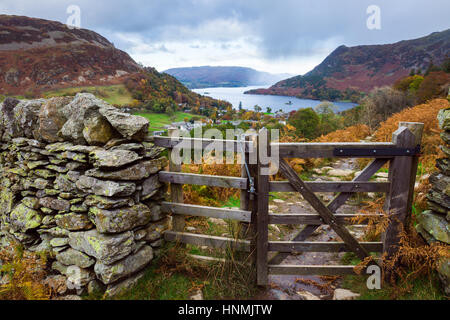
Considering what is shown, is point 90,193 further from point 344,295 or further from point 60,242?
point 344,295

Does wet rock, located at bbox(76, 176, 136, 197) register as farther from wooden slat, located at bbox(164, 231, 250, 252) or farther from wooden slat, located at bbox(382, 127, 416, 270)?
wooden slat, located at bbox(382, 127, 416, 270)

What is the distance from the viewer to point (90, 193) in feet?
10.9

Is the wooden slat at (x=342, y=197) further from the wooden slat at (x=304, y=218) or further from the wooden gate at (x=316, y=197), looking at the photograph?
the wooden slat at (x=304, y=218)

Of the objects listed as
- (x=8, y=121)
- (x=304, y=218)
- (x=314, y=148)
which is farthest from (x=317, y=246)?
(x=8, y=121)

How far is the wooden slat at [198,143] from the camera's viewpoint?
3250 millimetres

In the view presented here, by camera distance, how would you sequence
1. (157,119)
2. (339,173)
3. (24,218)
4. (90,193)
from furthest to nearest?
(339,173)
(157,119)
(24,218)
(90,193)

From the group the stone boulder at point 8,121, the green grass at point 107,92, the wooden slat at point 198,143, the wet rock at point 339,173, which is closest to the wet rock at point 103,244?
the wooden slat at point 198,143

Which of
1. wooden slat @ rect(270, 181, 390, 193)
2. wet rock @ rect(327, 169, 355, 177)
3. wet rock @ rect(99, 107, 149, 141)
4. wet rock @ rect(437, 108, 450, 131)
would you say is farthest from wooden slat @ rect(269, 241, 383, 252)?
wet rock @ rect(327, 169, 355, 177)

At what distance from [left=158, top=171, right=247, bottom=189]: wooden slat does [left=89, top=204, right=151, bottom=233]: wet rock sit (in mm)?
623

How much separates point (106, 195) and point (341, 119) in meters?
15.7

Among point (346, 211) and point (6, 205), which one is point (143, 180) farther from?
point (346, 211)

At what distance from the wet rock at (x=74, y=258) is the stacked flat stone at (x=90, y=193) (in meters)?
0.01

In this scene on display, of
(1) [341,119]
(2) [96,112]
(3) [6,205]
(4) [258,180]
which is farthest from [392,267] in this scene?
(1) [341,119]

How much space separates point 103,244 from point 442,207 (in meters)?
4.57
